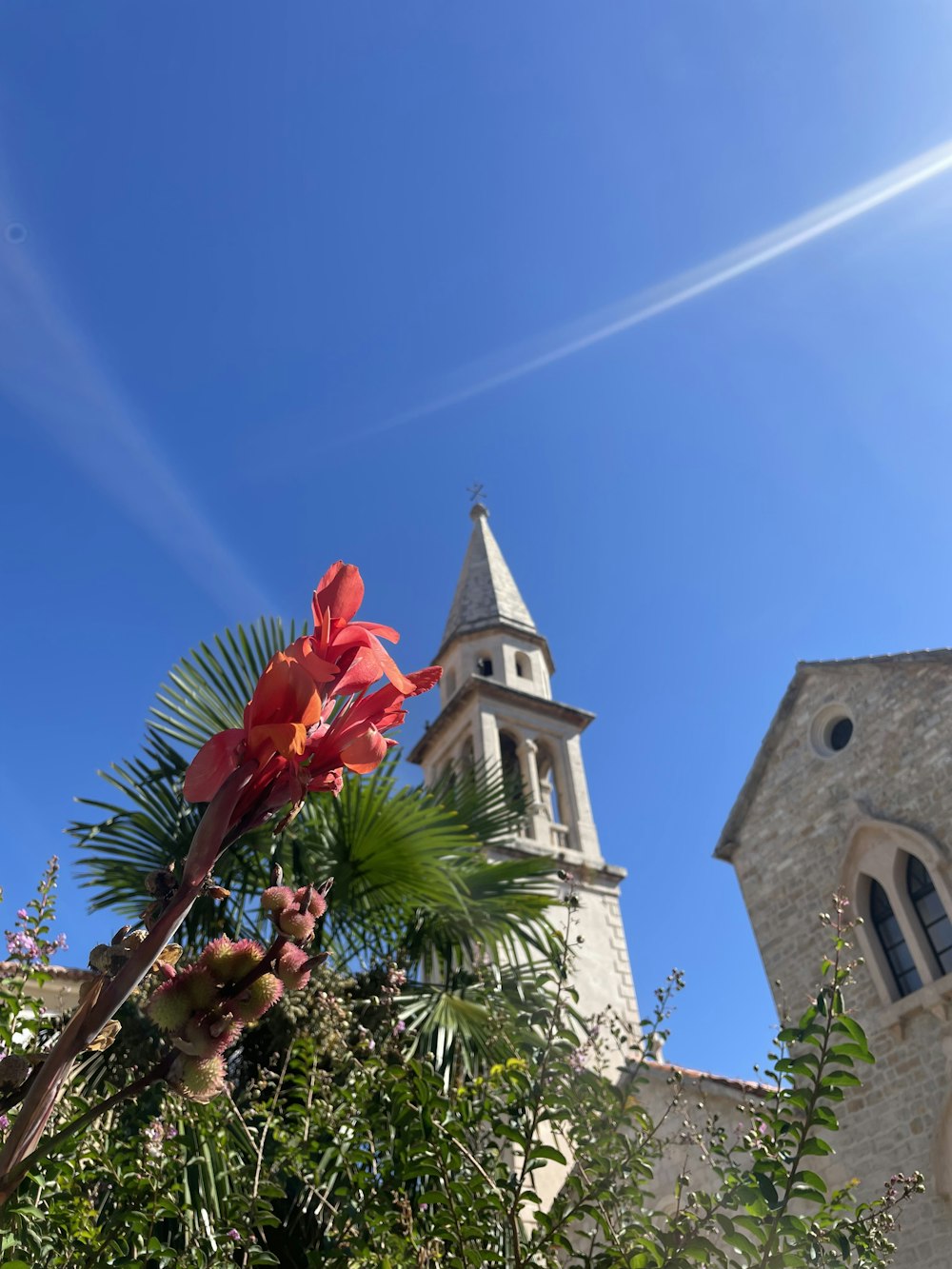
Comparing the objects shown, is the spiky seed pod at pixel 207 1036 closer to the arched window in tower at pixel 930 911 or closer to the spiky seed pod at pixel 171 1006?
the spiky seed pod at pixel 171 1006

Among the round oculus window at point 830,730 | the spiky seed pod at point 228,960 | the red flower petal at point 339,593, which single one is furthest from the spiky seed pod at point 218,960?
the round oculus window at point 830,730

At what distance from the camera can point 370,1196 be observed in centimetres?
311

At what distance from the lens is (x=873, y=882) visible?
10.1 m

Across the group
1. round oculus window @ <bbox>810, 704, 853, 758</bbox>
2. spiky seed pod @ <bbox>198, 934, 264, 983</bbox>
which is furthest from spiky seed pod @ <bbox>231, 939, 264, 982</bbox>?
round oculus window @ <bbox>810, 704, 853, 758</bbox>

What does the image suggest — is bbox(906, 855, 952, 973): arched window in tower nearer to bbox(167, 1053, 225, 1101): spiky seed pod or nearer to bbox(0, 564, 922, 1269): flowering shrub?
bbox(0, 564, 922, 1269): flowering shrub

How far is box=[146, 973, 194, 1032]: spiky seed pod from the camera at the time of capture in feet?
3.00

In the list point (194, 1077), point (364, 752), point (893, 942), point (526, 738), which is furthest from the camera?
point (526, 738)

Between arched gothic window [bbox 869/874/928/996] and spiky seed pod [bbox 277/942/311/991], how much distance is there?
31.8 feet

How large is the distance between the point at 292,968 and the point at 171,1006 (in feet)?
0.39

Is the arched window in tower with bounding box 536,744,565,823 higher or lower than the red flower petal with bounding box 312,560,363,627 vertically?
higher

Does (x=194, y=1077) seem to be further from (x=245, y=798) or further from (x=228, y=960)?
(x=245, y=798)

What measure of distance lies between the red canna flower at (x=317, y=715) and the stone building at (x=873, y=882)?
279 inches

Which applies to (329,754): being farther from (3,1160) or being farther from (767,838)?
(767,838)

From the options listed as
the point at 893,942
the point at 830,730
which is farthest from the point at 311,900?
the point at 830,730
